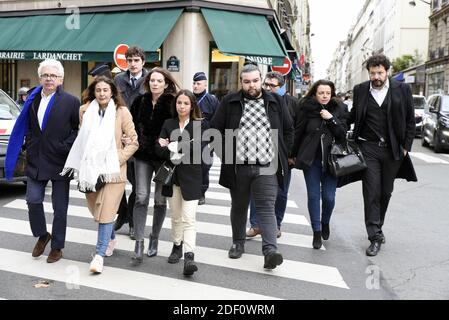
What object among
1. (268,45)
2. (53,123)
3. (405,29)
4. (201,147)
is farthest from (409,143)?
(405,29)

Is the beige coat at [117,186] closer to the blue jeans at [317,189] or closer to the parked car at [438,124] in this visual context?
the blue jeans at [317,189]

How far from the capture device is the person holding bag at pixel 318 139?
5.90 meters

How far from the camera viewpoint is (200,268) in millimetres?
→ 5227

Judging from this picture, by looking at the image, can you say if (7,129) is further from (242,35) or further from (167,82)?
(242,35)

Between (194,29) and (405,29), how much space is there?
184 ft

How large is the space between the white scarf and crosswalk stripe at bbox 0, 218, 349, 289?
1223mm

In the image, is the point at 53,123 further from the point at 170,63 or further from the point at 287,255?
the point at 170,63

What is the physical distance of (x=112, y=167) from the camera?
194 inches

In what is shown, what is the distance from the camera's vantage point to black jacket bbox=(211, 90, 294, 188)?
5188 millimetres

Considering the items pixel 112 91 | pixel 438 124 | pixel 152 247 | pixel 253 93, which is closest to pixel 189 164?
pixel 253 93

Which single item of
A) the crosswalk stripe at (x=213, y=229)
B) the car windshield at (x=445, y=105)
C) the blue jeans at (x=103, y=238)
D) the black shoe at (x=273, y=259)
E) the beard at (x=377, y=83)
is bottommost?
the crosswalk stripe at (x=213, y=229)

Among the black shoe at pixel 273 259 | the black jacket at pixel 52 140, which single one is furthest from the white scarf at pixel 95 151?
the black shoe at pixel 273 259

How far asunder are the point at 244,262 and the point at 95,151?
186 cm

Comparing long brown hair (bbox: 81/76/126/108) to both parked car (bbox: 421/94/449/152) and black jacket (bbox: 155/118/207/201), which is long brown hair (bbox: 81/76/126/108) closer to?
black jacket (bbox: 155/118/207/201)
